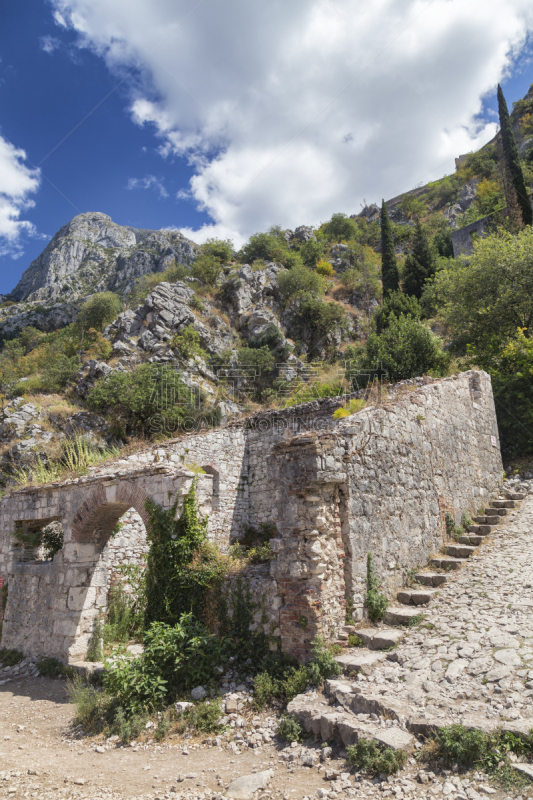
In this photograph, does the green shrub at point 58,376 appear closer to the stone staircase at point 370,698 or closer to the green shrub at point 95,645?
the green shrub at point 95,645

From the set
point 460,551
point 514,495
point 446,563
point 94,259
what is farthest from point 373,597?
point 94,259

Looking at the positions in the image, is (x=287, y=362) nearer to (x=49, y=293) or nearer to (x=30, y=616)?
(x=30, y=616)

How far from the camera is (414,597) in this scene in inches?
258

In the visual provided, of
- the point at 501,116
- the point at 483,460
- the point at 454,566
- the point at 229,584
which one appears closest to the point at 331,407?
the point at 483,460

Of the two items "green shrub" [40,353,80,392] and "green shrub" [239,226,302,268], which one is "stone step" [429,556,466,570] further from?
"green shrub" [239,226,302,268]

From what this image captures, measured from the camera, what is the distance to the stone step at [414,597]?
6.46 m

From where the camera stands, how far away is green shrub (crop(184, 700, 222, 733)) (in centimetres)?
531

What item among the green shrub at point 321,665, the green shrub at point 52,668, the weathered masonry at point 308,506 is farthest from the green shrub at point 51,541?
the green shrub at point 321,665

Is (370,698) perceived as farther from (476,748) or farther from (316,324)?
(316,324)

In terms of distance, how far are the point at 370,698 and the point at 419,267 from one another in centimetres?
3237

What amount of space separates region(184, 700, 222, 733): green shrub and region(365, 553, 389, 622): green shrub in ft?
7.83

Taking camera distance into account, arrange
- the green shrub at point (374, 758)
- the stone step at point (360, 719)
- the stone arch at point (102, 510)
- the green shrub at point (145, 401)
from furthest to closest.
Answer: the green shrub at point (145, 401), the stone arch at point (102, 510), the stone step at point (360, 719), the green shrub at point (374, 758)

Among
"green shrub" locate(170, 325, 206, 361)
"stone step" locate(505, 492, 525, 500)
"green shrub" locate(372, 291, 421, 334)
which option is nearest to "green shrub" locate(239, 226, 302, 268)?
"green shrub" locate(170, 325, 206, 361)

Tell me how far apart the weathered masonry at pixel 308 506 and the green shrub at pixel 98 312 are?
90.9 feet
